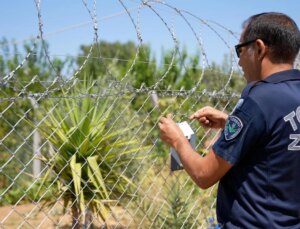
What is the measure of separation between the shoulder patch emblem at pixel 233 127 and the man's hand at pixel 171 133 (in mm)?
247

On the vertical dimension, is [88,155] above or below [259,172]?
below

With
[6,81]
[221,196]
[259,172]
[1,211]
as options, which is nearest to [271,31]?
[259,172]

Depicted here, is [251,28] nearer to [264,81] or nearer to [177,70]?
[264,81]

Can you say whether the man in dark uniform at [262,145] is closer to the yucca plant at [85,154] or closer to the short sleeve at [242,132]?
the short sleeve at [242,132]

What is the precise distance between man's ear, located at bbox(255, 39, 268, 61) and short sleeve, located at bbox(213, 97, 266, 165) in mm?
219

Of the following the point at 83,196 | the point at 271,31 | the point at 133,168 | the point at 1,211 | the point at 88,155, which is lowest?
the point at 1,211

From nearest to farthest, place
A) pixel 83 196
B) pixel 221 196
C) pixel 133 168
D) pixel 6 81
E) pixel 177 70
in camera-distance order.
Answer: pixel 221 196
pixel 6 81
pixel 83 196
pixel 133 168
pixel 177 70

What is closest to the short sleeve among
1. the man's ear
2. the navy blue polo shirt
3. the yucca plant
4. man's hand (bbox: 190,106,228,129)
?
the navy blue polo shirt

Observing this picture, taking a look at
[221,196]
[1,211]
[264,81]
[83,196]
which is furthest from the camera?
[1,211]

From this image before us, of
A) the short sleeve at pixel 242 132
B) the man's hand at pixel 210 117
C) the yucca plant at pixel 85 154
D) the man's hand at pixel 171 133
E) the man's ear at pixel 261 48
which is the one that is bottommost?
the yucca plant at pixel 85 154

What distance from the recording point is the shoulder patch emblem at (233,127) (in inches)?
64.4

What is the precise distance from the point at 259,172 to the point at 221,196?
215 millimetres

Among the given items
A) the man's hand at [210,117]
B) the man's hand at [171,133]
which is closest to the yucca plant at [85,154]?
the man's hand at [210,117]

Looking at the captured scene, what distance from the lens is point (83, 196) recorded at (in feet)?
10.7
